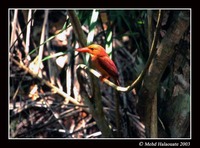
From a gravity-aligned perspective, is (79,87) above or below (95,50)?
below

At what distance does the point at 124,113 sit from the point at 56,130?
54 cm

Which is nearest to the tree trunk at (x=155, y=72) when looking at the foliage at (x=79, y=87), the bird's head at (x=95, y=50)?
the foliage at (x=79, y=87)

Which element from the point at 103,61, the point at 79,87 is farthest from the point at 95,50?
the point at 79,87

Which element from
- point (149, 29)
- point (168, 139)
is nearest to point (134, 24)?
point (149, 29)

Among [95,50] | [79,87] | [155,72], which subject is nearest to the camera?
[155,72]

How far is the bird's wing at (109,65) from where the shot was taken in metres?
3.10

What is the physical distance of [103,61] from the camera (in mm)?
3137

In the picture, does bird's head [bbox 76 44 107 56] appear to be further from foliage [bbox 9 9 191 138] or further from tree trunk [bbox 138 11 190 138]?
tree trunk [bbox 138 11 190 138]

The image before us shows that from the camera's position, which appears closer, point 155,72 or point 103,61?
point 155,72

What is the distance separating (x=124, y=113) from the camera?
3.77 m

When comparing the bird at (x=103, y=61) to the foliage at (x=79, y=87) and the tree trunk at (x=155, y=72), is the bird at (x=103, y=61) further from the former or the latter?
the tree trunk at (x=155, y=72)

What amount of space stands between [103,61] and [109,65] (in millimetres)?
46

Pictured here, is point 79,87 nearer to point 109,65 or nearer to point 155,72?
point 109,65

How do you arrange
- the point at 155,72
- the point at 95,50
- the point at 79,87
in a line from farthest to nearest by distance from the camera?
the point at 79,87, the point at 95,50, the point at 155,72
